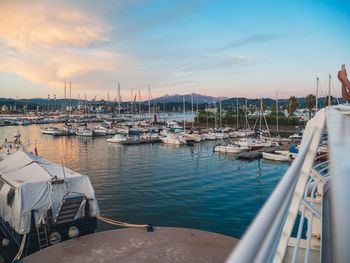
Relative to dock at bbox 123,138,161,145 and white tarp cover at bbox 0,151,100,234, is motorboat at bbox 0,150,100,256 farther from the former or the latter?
dock at bbox 123,138,161,145

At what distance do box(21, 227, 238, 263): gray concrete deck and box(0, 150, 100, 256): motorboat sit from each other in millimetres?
1329

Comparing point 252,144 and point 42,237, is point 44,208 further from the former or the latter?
point 252,144

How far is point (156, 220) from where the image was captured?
14125 millimetres

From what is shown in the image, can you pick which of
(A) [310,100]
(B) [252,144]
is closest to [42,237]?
(B) [252,144]

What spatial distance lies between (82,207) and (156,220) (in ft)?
16.1

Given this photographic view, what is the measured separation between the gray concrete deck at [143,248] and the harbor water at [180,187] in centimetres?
418

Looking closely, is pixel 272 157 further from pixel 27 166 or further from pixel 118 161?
pixel 27 166

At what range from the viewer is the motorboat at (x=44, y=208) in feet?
30.5

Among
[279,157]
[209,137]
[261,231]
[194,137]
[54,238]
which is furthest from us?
[209,137]

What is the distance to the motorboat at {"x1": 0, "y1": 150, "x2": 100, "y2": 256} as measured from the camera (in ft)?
30.5

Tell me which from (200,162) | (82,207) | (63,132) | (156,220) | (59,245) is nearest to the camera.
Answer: (59,245)

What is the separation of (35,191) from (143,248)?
179 inches

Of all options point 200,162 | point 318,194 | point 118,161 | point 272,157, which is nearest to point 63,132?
point 118,161

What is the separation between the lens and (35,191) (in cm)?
962
